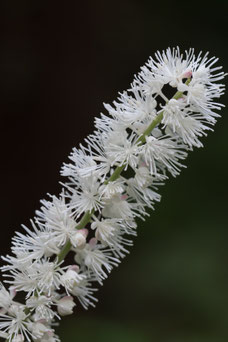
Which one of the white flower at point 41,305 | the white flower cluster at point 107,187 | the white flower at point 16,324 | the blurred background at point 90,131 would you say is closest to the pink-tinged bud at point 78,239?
the white flower cluster at point 107,187

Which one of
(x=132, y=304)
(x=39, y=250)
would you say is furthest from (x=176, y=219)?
(x=39, y=250)

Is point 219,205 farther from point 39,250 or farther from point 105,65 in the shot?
point 39,250

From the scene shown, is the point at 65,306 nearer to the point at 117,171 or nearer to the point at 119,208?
the point at 119,208

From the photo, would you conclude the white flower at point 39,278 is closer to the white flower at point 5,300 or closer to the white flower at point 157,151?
the white flower at point 5,300

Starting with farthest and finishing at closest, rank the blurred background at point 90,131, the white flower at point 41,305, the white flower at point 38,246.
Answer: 1. the blurred background at point 90,131
2. the white flower at point 38,246
3. the white flower at point 41,305

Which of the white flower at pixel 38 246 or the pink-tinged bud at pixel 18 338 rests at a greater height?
the white flower at pixel 38 246

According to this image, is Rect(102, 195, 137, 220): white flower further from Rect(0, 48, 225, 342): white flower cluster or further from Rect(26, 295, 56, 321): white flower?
Rect(26, 295, 56, 321): white flower

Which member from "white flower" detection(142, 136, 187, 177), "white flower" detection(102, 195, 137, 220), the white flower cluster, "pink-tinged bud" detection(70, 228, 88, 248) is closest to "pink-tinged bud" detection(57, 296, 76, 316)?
the white flower cluster
